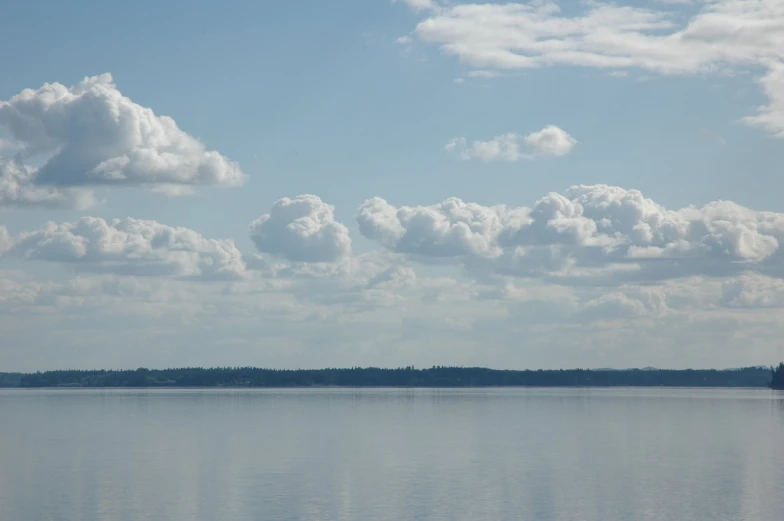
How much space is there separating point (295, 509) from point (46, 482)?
1804 cm

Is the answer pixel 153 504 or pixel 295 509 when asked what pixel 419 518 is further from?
pixel 153 504

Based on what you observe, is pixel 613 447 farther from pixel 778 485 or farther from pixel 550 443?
pixel 778 485

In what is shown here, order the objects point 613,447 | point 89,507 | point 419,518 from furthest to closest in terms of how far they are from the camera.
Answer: point 613,447, point 89,507, point 419,518

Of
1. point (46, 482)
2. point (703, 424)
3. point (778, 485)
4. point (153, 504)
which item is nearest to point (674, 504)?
point (778, 485)

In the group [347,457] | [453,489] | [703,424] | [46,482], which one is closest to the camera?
[453,489]

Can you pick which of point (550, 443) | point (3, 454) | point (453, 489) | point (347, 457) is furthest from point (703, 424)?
point (3, 454)

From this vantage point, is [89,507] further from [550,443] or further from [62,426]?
[62,426]

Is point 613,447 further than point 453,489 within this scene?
Yes

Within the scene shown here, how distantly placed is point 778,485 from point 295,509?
2640 centimetres

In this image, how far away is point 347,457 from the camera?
69.3 meters

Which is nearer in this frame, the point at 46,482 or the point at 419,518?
the point at 419,518

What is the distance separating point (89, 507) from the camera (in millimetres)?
46125

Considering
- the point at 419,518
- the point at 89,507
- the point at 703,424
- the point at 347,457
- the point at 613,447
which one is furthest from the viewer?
the point at 703,424

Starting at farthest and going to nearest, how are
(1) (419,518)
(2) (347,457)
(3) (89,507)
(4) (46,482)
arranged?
(2) (347,457) → (4) (46,482) → (3) (89,507) → (1) (419,518)
